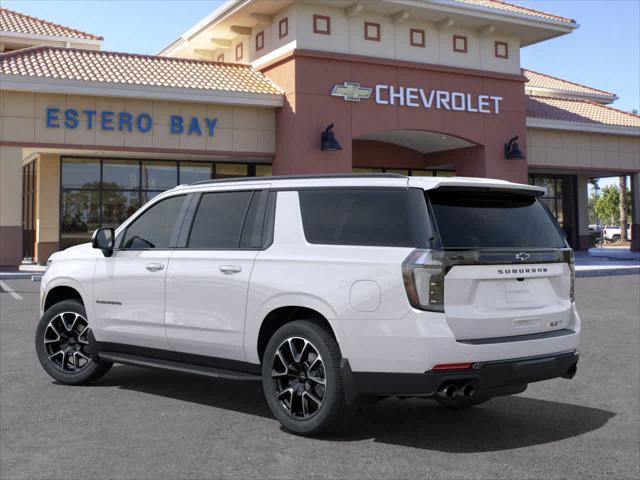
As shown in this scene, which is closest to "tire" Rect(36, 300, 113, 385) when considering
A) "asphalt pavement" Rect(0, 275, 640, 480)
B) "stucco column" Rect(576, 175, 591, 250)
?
"asphalt pavement" Rect(0, 275, 640, 480)

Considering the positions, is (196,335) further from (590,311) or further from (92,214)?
(92,214)

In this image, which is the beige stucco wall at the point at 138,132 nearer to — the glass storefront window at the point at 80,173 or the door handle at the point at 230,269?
the glass storefront window at the point at 80,173

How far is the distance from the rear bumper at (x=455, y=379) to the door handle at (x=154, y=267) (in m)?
2.25

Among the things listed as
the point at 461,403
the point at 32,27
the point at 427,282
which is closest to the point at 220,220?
the point at 427,282

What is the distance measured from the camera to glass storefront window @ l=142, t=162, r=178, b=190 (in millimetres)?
29453

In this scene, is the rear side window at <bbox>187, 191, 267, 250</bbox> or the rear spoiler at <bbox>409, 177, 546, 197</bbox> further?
the rear side window at <bbox>187, 191, 267, 250</bbox>

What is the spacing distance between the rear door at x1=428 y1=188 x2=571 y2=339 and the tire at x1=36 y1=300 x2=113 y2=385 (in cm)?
390

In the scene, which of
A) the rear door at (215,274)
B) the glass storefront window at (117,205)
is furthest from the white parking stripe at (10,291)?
the rear door at (215,274)

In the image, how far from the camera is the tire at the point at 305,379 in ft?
17.6

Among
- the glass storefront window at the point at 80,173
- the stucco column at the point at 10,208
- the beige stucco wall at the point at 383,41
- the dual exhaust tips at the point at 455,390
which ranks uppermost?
the beige stucco wall at the point at 383,41

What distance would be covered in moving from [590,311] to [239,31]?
19.7 metres

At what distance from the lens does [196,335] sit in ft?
20.9

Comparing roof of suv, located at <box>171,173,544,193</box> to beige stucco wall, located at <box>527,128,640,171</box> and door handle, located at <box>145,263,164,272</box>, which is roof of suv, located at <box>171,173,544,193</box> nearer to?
door handle, located at <box>145,263,164,272</box>

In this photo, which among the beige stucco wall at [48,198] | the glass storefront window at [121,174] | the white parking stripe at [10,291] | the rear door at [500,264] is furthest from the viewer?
the glass storefront window at [121,174]
